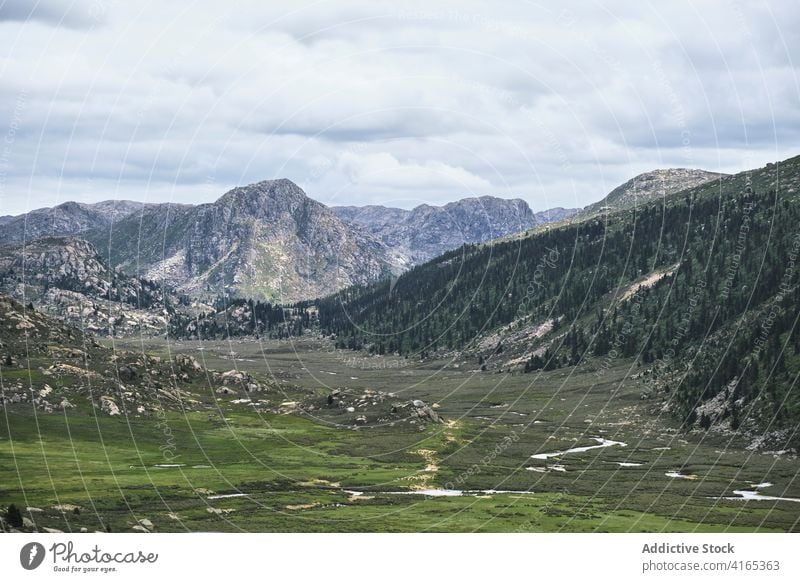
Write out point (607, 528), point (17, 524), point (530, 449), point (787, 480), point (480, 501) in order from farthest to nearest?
point (530, 449) → point (787, 480) → point (480, 501) → point (607, 528) → point (17, 524)

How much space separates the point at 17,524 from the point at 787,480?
402ft

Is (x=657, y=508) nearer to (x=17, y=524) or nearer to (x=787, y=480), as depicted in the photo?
(x=787, y=480)

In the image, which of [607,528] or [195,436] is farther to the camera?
[195,436]

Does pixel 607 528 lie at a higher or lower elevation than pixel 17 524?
lower

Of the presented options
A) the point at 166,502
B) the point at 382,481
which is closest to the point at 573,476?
the point at 382,481

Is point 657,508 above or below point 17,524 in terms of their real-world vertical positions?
below

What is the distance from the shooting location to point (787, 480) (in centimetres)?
14362

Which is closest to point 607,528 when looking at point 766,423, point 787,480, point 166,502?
point 787,480

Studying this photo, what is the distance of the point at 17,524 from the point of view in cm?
8662

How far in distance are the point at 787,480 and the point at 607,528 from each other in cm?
5109

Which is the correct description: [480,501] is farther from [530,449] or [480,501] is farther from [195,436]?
[195,436]

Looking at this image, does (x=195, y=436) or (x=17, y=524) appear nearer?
(x=17, y=524)
